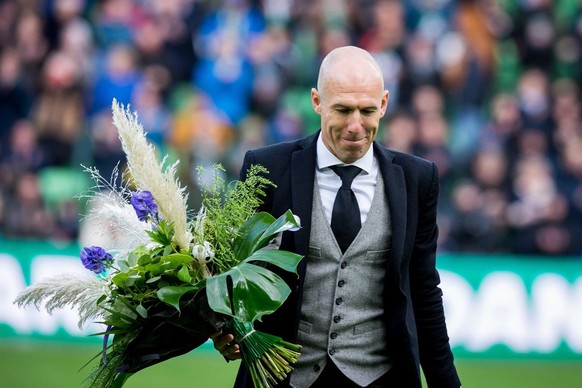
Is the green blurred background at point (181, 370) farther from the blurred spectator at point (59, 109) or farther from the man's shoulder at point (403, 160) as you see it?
the man's shoulder at point (403, 160)

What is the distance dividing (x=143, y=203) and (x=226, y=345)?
0.60 m

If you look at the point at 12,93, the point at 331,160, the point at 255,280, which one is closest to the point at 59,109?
the point at 12,93

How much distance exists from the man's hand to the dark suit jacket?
0.21m

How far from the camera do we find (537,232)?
12.1 meters

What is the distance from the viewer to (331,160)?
14.8ft

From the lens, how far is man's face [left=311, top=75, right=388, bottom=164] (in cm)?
425

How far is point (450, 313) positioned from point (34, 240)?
426cm

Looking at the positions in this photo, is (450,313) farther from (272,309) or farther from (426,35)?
(272,309)

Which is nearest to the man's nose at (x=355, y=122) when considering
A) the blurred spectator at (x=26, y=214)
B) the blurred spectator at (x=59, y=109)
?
the blurred spectator at (x=26, y=214)

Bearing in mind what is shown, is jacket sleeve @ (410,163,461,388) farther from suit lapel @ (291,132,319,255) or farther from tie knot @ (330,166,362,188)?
suit lapel @ (291,132,319,255)

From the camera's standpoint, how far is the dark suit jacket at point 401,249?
4.35 m

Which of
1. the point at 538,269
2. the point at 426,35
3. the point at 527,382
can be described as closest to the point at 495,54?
the point at 426,35

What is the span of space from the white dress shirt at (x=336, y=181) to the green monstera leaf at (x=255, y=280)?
0.44 metres

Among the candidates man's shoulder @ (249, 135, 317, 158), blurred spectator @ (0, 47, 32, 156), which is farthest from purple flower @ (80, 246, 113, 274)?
blurred spectator @ (0, 47, 32, 156)
